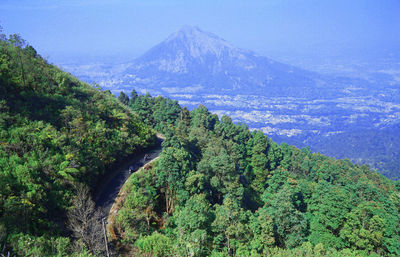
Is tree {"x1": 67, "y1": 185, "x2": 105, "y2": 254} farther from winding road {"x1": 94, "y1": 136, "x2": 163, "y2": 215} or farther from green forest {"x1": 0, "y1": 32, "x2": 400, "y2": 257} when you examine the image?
winding road {"x1": 94, "y1": 136, "x2": 163, "y2": 215}

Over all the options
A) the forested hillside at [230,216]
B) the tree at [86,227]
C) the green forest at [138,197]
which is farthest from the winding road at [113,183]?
the tree at [86,227]

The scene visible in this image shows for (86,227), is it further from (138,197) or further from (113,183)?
(113,183)

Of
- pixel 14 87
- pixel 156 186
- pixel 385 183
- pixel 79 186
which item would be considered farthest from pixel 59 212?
pixel 385 183

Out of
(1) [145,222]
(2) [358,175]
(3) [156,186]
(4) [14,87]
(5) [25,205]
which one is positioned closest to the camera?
(5) [25,205]

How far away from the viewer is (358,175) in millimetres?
46531

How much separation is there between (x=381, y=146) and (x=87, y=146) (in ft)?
594

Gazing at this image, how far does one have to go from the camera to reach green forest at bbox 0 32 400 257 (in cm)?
1736

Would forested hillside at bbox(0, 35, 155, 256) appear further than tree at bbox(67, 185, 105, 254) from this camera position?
No

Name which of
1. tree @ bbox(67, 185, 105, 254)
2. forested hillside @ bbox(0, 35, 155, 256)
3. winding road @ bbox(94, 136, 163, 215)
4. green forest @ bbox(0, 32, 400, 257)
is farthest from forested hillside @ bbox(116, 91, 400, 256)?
forested hillside @ bbox(0, 35, 155, 256)

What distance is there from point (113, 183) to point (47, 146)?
22.7 feet

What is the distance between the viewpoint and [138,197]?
2211 centimetres

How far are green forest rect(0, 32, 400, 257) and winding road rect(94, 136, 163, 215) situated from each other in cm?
99

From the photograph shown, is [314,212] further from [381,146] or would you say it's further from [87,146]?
[381,146]

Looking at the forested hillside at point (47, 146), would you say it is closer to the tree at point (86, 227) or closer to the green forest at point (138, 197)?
the green forest at point (138, 197)
